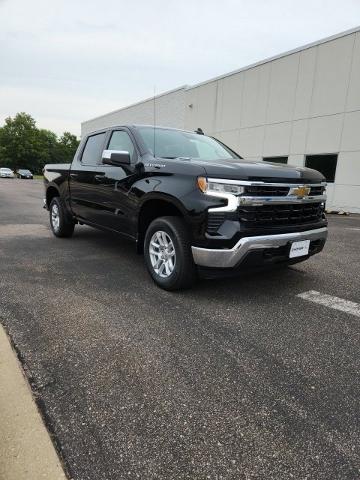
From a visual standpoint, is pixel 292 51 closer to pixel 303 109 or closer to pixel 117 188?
pixel 303 109

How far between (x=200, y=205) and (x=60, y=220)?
13.4ft

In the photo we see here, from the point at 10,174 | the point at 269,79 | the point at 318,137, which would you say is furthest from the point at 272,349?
the point at 10,174

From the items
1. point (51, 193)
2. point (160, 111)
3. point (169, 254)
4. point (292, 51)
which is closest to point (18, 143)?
point (160, 111)

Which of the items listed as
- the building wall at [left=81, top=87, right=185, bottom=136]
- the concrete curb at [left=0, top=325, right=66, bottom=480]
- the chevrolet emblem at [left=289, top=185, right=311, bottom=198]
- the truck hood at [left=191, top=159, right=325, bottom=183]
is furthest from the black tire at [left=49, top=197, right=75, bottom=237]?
the building wall at [left=81, top=87, right=185, bottom=136]

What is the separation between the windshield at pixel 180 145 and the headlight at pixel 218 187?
0.90m

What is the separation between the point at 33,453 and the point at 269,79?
17.4 metres

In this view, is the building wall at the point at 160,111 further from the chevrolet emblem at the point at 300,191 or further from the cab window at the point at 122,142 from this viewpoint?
the chevrolet emblem at the point at 300,191

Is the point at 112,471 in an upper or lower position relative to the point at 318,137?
lower

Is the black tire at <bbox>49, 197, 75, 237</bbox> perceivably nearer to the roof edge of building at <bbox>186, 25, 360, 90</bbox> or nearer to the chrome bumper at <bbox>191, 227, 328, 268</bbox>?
the chrome bumper at <bbox>191, 227, 328, 268</bbox>

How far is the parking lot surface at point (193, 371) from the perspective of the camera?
1903mm

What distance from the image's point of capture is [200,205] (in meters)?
3.72

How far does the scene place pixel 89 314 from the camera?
361 cm

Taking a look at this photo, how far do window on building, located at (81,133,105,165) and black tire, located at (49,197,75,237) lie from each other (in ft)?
3.78

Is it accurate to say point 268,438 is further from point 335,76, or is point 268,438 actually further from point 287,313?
point 335,76
